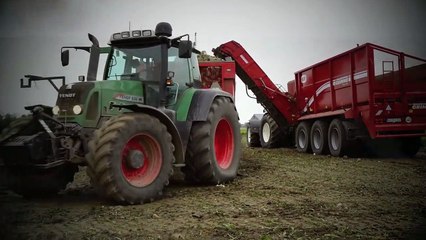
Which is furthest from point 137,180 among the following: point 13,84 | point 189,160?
point 13,84

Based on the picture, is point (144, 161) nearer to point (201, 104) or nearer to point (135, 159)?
point (135, 159)

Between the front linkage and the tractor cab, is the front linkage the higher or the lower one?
the lower one

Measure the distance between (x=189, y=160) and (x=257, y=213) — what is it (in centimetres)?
194

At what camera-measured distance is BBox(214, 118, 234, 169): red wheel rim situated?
21.0ft

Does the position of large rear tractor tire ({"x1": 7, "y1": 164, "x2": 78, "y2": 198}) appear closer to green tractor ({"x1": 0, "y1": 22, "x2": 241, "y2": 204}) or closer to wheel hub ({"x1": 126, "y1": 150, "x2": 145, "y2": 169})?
green tractor ({"x1": 0, "y1": 22, "x2": 241, "y2": 204})

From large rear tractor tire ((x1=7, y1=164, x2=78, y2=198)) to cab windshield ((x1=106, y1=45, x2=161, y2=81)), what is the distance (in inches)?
57.0

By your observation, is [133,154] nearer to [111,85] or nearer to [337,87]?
[111,85]

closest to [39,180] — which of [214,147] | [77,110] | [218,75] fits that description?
[77,110]

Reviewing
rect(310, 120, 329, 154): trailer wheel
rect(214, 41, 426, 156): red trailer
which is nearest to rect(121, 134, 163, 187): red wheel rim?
rect(214, 41, 426, 156): red trailer

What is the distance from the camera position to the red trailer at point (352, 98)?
29.9 feet

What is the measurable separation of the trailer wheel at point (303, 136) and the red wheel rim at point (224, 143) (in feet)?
19.7

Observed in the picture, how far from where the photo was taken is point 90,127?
15.4 ft

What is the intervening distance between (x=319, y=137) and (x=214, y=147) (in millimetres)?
6357

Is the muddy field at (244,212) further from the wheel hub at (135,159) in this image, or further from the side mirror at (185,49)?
the side mirror at (185,49)
